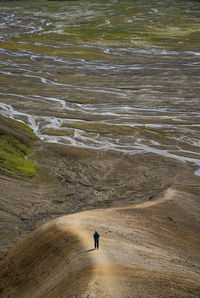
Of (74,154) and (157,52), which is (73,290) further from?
(157,52)

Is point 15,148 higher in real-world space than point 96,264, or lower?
lower

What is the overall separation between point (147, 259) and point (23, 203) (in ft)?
74.6

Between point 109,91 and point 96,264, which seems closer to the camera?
point 96,264

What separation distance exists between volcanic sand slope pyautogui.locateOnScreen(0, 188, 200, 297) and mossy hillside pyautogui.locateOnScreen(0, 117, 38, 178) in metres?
18.7

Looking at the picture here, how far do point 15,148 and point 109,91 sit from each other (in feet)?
150

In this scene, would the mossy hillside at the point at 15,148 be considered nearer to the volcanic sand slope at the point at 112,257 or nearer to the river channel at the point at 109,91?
the river channel at the point at 109,91

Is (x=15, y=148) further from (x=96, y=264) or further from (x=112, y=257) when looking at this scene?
(x=96, y=264)

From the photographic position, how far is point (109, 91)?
113 meters

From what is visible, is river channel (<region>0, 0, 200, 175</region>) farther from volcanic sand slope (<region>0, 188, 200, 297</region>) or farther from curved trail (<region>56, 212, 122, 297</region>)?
curved trail (<region>56, 212, 122, 297</region>)

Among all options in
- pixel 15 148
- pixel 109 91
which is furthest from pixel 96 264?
pixel 109 91

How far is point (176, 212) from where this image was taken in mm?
50188

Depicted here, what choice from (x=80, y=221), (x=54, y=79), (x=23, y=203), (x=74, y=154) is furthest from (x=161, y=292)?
(x=54, y=79)

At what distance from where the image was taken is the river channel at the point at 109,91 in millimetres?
80250

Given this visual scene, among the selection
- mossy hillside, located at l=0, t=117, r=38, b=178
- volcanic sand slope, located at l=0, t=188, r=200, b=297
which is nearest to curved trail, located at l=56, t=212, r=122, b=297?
volcanic sand slope, located at l=0, t=188, r=200, b=297
